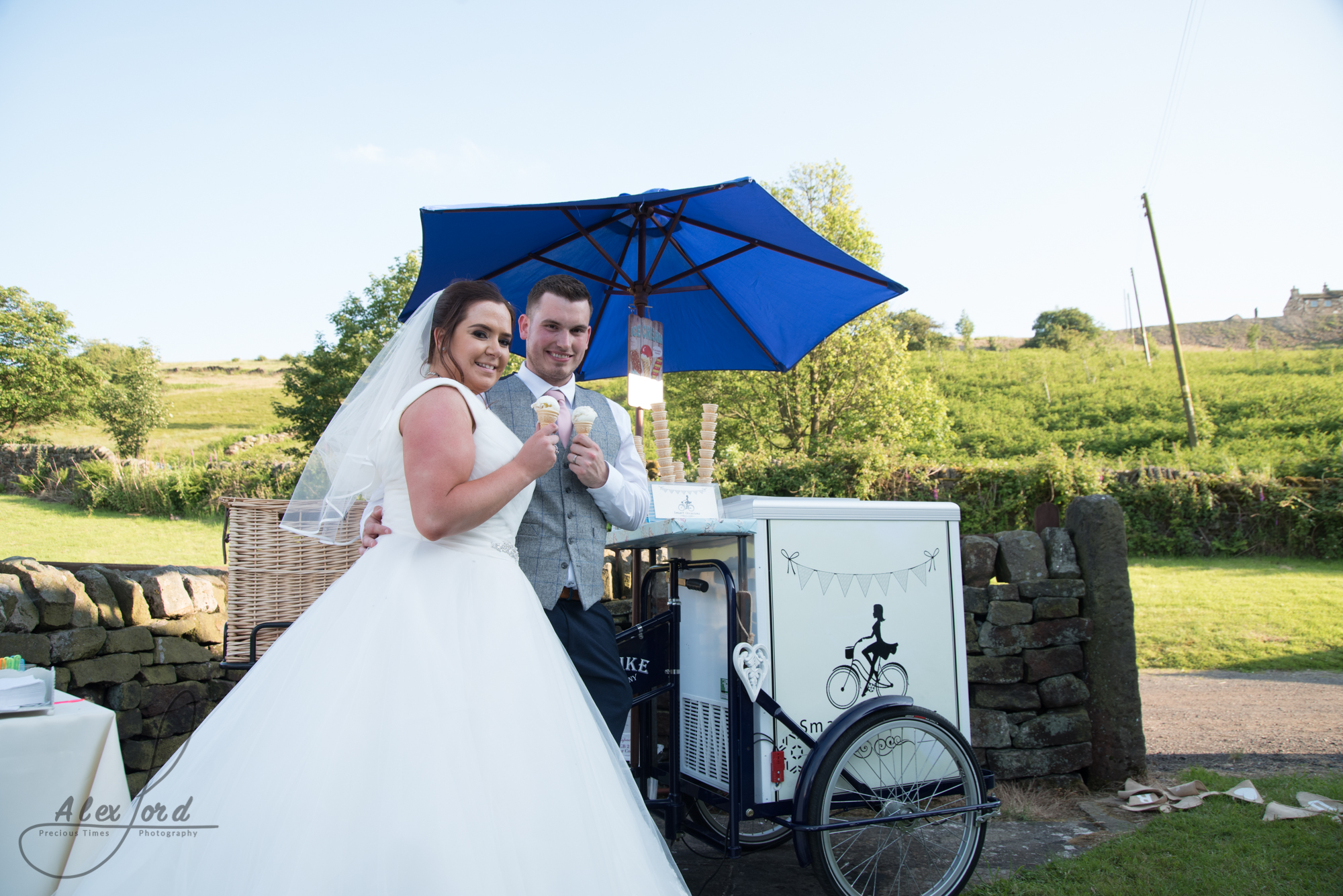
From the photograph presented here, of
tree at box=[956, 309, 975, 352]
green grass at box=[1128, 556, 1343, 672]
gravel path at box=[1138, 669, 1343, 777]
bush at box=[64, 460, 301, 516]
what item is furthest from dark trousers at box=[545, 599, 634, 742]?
tree at box=[956, 309, 975, 352]

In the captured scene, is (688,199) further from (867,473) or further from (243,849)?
(867,473)

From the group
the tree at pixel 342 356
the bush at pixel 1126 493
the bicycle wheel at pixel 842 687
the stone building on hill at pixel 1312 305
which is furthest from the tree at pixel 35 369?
the stone building on hill at pixel 1312 305

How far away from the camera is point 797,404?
52.6 ft

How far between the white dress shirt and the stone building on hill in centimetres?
5363

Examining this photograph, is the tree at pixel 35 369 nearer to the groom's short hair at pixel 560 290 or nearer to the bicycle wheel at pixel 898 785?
the groom's short hair at pixel 560 290

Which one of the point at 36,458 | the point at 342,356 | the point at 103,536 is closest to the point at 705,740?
the point at 103,536

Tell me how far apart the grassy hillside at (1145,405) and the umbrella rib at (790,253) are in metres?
13.5

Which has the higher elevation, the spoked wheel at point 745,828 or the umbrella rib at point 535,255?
the umbrella rib at point 535,255

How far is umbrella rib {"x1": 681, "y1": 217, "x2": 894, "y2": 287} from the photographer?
344 centimetres

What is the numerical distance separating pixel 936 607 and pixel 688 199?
6.43 ft

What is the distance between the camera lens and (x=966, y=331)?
153 feet

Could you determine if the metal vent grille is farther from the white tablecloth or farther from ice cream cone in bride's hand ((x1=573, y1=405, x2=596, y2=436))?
the white tablecloth

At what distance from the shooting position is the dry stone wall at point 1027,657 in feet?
12.6

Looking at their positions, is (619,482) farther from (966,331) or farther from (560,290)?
(966,331)
